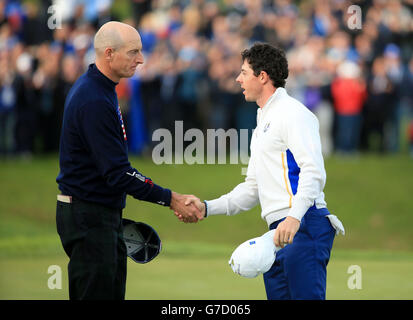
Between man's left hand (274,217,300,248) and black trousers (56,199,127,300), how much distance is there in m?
1.15

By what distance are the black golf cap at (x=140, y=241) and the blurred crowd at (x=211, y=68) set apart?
11720mm

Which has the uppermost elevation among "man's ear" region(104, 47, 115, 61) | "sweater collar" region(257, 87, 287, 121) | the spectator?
the spectator

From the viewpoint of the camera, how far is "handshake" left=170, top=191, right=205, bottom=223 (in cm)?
621

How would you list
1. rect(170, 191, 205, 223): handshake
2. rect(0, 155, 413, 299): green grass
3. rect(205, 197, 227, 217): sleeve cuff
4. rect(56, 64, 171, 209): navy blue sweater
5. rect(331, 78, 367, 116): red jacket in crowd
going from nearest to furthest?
rect(56, 64, 171, 209): navy blue sweater, rect(170, 191, 205, 223): handshake, rect(205, 197, 227, 217): sleeve cuff, rect(0, 155, 413, 299): green grass, rect(331, 78, 367, 116): red jacket in crowd

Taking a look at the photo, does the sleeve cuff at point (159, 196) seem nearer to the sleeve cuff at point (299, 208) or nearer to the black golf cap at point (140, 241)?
the black golf cap at point (140, 241)

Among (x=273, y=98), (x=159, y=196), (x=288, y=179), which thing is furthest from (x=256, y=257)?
(x=273, y=98)

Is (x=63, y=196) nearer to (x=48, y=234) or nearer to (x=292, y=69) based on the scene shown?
(x=48, y=234)

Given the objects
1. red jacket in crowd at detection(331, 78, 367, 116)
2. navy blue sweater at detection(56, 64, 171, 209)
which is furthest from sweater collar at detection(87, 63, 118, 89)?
red jacket in crowd at detection(331, 78, 367, 116)

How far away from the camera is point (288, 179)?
5.71 metres

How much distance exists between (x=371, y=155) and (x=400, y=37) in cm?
291

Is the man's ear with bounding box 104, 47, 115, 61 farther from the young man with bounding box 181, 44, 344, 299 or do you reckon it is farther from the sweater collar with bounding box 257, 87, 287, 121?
the sweater collar with bounding box 257, 87, 287, 121

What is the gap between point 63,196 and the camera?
5.75 metres

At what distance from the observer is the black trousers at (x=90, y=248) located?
562 centimetres
